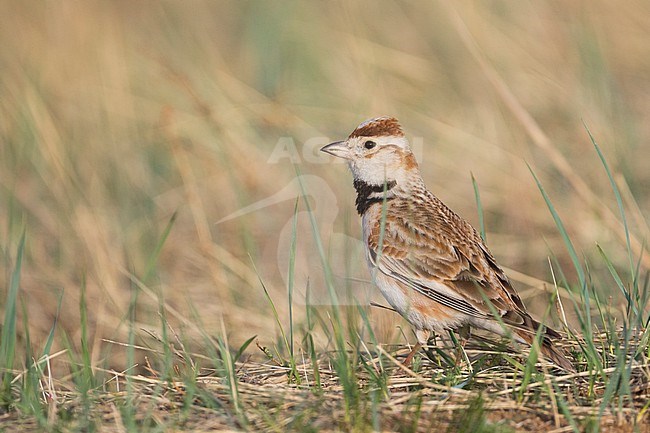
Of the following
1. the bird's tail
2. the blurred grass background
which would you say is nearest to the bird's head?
the blurred grass background

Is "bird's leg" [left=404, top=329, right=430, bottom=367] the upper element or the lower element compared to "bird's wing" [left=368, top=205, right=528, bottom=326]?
lower

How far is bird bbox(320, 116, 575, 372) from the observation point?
4.91 metres

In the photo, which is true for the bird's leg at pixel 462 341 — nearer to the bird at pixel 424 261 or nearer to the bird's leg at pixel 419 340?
the bird at pixel 424 261

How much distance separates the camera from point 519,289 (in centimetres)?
769

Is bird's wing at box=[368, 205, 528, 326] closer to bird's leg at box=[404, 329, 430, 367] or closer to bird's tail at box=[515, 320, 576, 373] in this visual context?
bird's tail at box=[515, 320, 576, 373]

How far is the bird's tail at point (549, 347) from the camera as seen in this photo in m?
4.45

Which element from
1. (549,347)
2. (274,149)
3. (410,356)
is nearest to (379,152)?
(410,356)

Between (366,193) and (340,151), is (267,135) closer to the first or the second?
(340,151)

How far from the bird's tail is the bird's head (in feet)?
4.89

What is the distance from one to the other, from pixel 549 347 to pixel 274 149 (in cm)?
470

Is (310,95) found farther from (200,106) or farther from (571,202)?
(571,202)

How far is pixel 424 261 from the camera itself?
524cm

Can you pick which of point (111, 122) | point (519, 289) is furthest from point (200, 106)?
point (519, 289)

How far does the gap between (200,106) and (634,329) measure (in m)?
4.24
